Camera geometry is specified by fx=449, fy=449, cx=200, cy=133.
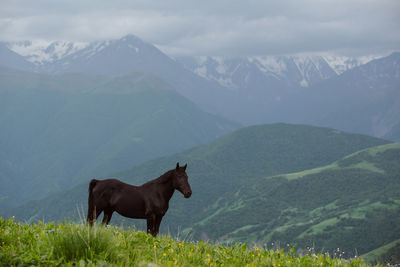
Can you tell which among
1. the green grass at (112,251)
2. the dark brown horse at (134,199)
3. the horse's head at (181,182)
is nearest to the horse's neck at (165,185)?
the dark brown horse at (134,199)

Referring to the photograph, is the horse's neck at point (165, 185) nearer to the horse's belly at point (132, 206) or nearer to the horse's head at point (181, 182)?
A: the horse's head at point (181, 182)

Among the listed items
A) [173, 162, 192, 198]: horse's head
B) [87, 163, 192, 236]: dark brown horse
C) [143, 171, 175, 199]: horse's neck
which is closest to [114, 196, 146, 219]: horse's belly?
[87, 163, 192, 236]: dark brown horse


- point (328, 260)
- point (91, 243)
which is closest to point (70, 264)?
point (91, 243)

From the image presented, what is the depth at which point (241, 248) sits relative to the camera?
40.3 feet

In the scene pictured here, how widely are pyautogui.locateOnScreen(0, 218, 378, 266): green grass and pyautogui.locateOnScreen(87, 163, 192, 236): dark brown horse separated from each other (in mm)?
1206

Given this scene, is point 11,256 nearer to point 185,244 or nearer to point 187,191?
point 185,244

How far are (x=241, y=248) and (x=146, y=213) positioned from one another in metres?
3.18

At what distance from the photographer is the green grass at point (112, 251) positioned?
934cm

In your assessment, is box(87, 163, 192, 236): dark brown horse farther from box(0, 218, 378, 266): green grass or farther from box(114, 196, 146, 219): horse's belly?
box(0, 218, 378, 266): green grass

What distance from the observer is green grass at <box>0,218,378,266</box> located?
368 inches

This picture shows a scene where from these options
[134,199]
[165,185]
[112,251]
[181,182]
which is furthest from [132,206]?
[112,251]

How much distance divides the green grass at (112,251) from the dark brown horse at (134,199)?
3.96ft

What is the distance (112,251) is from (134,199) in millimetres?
4236

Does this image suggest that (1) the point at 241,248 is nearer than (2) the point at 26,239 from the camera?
No
